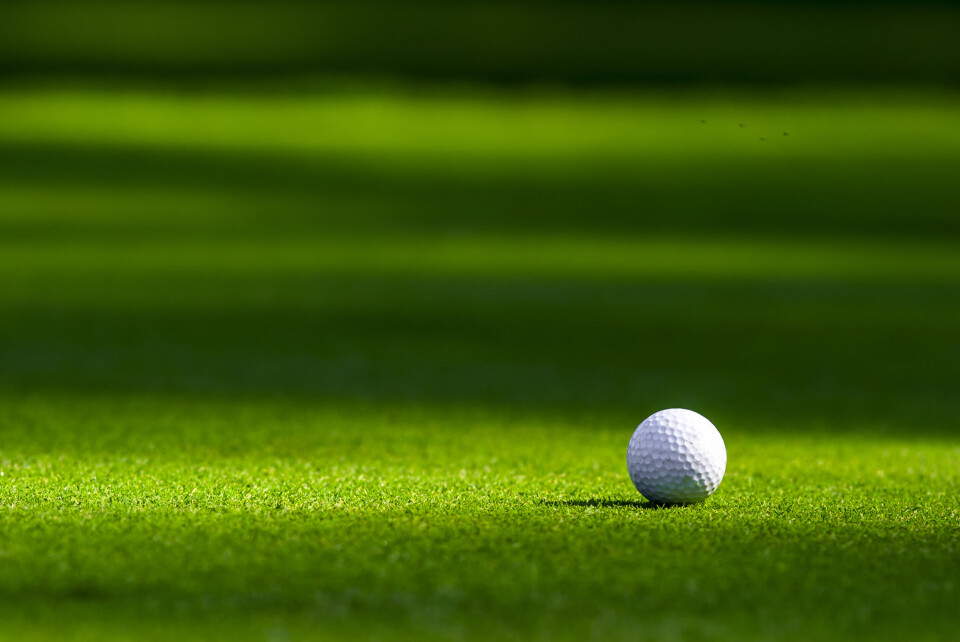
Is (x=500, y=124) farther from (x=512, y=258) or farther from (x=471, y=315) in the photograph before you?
(x=471, y=315)

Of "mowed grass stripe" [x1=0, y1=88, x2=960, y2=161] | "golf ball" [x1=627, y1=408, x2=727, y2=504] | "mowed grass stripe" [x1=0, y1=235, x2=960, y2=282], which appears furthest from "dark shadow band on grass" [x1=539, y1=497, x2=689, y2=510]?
"mowed grass stripe" [x1=0, y1=88, x2=960, y2=161]

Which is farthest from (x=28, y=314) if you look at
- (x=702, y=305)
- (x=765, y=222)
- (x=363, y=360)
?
(x=765, y=222)

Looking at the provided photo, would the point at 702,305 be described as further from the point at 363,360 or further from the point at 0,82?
the point at 0,82

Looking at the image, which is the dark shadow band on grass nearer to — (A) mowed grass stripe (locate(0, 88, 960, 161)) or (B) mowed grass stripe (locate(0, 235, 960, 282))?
(B) mowed grass stripe (locate(0, 235, 960, 282))

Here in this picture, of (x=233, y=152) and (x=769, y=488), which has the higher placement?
(x=233, y=152)

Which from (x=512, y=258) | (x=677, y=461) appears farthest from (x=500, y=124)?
(x=677, y=461)
